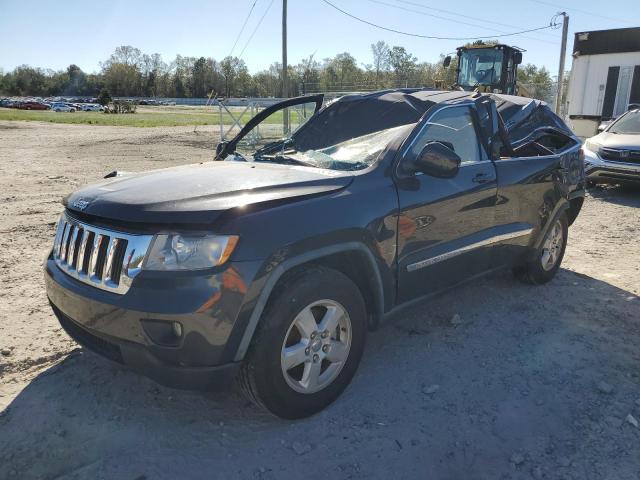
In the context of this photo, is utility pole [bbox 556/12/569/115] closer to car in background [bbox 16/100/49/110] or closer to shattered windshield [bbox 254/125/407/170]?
shattered windshield [bbox 254/125/407/170]

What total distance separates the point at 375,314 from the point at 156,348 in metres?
1.36

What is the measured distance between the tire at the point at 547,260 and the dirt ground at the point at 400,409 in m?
0.20

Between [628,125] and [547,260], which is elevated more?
[628,125]

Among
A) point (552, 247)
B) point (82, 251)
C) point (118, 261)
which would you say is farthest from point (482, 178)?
point (82, 251)

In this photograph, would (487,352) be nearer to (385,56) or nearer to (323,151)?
(323,151)

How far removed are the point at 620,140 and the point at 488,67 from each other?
7.92 m

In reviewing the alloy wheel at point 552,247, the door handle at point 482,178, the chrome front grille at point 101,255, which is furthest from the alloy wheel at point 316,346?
the alloy wheel at point 552,247

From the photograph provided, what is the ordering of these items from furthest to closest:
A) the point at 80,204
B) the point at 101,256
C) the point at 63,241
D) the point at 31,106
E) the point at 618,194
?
the point at 31,106 < the point at 618,194 < the point at 63,241 < the point at 80,204 < the point at 101,256

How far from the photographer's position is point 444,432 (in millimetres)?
2924

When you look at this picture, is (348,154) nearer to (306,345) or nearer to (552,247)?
(306,345)

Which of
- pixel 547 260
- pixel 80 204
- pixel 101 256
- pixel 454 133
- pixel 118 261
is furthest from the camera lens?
pixel 547 260

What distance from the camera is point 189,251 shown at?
254cm

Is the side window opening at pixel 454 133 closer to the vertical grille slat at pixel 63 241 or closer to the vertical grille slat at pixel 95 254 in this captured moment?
the vertical grille slat at pixel 95 254

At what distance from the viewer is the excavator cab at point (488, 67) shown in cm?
1681
